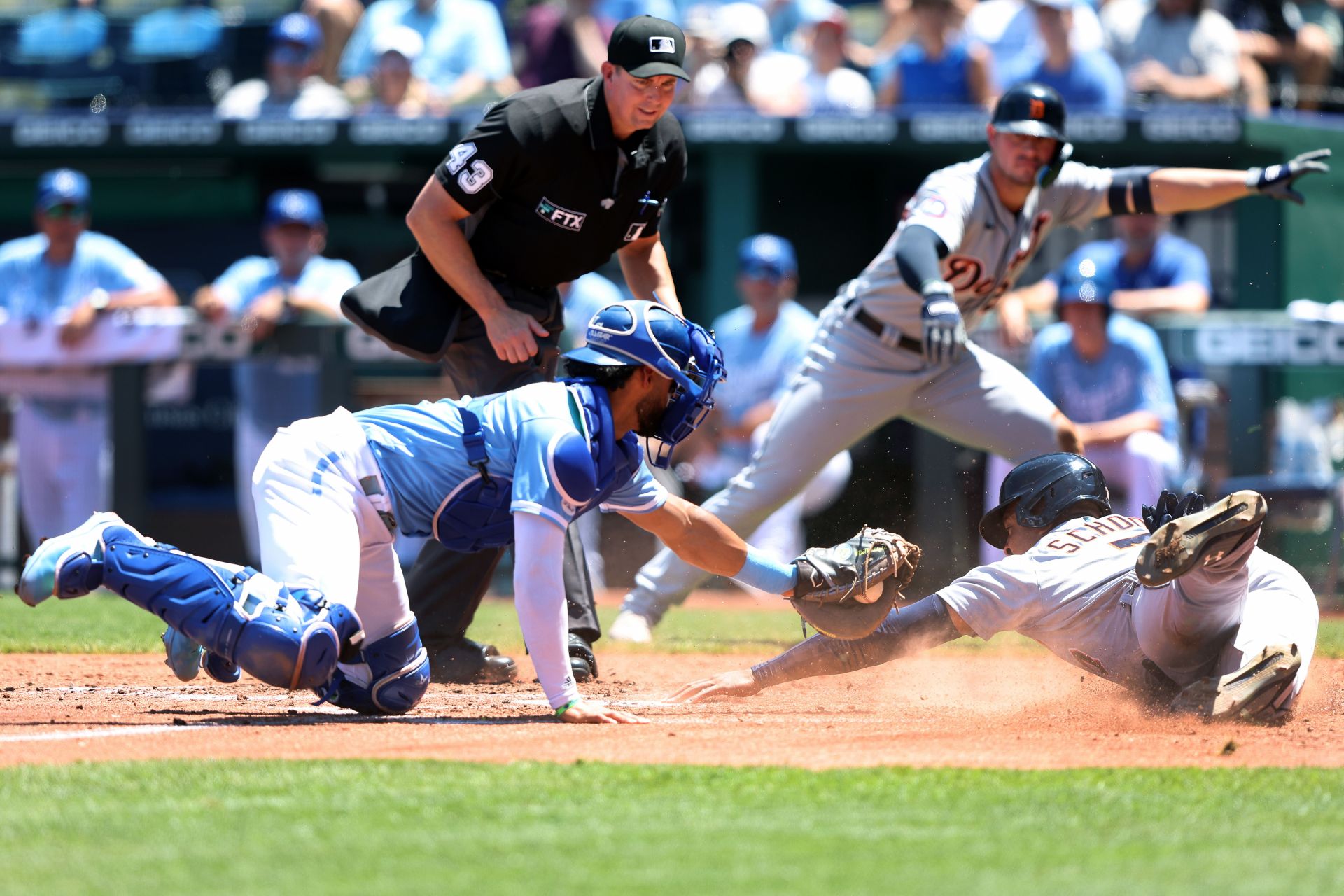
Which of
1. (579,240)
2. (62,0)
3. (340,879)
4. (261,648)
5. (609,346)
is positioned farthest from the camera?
(62,0)

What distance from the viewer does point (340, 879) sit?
2.81 metres

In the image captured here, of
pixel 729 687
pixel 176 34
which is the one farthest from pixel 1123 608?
pixel 176 34

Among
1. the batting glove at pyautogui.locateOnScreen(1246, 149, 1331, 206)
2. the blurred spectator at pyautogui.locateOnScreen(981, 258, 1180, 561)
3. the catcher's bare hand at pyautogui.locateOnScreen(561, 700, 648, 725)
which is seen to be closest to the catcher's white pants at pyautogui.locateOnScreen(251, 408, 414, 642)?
the catcher's bare hand at pyautogui.locateOnScreen(561, 700, 648, 725)

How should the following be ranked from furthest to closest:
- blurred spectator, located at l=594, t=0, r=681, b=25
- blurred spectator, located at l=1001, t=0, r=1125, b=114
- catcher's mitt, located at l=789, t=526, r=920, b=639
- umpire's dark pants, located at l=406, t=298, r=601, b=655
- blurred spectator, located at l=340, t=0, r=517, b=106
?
blurred spectator, located at l=594, t=0, r=681, b=25, blurred spectator, located at l=340, t=0, r=517, b=106, blurred spectator, located at l=1001, t=0, r=1125, b=114, umpire's dark pants, located at l=406, t=298, r=601, b=655, catcher's mitt, located at l=789, t=526, r=920, b=639

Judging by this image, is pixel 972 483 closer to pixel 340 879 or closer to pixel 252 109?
pixel 252 109

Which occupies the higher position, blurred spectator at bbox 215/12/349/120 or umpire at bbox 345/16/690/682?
blurred spectator at bbox 215/12/349/120

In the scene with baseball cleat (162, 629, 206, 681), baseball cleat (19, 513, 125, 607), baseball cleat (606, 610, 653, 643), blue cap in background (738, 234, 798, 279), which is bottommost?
baseball cleat (606, 610, 653, 643)

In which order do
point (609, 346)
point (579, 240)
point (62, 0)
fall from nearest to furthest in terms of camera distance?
point (609, 346), point (579, 240), point (62, 0)

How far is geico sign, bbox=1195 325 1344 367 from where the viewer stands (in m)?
9.23

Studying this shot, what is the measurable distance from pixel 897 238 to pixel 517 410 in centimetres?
211

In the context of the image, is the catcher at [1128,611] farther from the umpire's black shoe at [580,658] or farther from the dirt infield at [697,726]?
the umpire's black shoe at [580,658]

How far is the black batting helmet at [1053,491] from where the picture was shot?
16.6 feet

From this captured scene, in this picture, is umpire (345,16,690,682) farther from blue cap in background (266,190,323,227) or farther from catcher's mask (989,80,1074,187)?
blue cap in background (266,190,323,227)

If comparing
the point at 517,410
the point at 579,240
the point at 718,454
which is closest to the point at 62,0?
the point at 718,454
